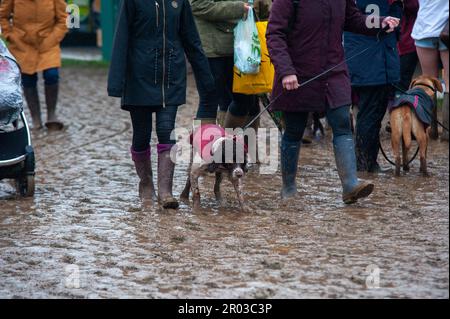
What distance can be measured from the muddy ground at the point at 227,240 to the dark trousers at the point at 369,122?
0.29 metres

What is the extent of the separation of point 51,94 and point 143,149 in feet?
16.1

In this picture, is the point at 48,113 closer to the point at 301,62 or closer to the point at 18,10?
the point at 18,10

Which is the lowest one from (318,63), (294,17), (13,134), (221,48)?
(13,134)

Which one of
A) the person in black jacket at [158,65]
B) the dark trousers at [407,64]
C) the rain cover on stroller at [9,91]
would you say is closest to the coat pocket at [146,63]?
the person in black jacket at [158,65]

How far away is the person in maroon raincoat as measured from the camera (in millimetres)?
8273

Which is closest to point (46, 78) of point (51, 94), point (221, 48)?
point (51, 94)

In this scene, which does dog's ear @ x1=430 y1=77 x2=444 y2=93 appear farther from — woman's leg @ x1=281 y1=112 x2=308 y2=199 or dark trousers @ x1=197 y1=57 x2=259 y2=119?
woman's leg @ x1=281 y1=112 x2=308 y2=199

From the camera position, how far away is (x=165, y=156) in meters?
8.72

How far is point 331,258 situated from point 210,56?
310 cm

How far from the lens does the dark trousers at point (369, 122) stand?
9938 millimetres

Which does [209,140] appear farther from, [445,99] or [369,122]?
[445,99]

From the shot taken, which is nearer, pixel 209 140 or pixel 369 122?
pixel 209 140

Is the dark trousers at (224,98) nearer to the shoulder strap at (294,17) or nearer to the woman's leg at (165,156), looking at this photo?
the woman's leg at (165,156)

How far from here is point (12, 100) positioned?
9008mm
